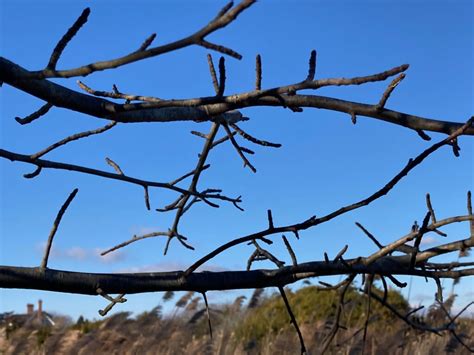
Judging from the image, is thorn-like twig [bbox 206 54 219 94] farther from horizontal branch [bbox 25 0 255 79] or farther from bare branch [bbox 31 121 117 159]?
horizontal branch [bbox 25 0 255 79]

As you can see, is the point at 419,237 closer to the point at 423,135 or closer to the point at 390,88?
the point at 423,135

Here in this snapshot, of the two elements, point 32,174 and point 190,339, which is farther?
point 190,339

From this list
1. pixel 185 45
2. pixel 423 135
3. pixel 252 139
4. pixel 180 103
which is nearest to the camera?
pixel 185 45

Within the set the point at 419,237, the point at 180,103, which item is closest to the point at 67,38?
the point at 180,103

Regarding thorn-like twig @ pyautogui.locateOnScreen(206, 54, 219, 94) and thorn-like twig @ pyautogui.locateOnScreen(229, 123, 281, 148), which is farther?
thorn-like twig @ pyautogui.locateOnScreen(229, 123, 281, 148)

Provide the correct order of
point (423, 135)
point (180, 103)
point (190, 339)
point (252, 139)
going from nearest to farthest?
point (180, 103), point (423, 135), point (252, 139), point (190, 339)

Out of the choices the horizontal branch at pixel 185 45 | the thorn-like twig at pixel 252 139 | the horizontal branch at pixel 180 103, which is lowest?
the horizontal branch at pixel 185 45

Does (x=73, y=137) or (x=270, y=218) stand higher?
(x=73, y=137)

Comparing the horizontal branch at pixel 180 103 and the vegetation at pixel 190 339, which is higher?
the horizontal branch at pixel 180 103

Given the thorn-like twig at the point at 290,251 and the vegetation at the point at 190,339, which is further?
the vegetation at the point at 190,339

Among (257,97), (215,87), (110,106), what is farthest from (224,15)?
(215,87)

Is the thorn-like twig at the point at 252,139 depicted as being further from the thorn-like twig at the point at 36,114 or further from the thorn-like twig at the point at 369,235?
the thorn-like twig at the point at 36,114

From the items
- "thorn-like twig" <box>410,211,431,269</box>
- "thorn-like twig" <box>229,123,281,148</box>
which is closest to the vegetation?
"thorn-like twig" <box>229,123,281,148</box>

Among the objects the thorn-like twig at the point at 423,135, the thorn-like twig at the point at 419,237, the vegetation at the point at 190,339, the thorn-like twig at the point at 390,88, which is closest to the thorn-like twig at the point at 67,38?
the thorn-like twig at the point at 390,88
